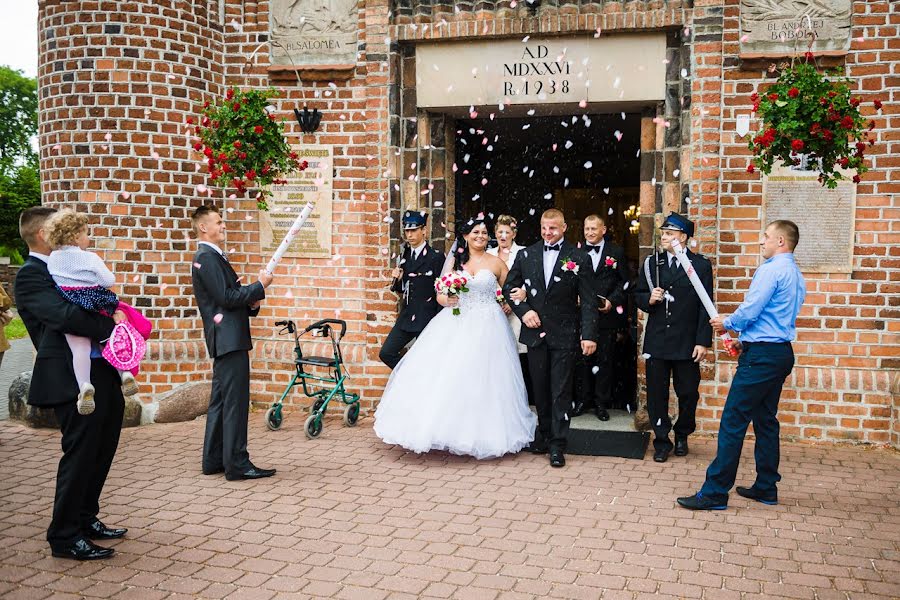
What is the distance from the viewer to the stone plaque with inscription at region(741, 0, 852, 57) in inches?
266

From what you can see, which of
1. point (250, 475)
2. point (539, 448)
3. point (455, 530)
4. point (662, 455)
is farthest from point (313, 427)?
point (662, 455)

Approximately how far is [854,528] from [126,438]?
5891 mm

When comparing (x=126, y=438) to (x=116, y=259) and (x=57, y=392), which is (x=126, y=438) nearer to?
(x=116, y=259)

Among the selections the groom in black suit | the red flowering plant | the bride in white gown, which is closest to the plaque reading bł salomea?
the red flowering plant

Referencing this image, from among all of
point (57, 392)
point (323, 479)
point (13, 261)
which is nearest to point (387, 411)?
point (323, 479)

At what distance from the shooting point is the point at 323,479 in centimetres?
581

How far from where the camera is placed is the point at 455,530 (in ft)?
15.6

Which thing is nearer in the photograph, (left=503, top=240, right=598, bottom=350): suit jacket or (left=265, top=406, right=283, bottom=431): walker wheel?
(left=503, top=240, right=598, bottom=350): suit jacket

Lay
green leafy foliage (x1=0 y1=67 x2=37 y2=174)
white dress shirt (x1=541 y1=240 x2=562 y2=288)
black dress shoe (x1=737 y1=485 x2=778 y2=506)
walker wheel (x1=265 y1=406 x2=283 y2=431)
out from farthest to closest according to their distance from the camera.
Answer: green leafy foliage (x1=0 y1=67 x2=37 y2=174), walker wheel (x1=265 y1=406 x2=283 y2=431), white dress shirt (x1=541 y1=240 x2=562 y2=288), black dress shoe (x1=737 y1=485 x2=778 y2=506)

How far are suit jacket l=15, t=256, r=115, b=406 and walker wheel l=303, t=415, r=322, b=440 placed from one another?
283 cm

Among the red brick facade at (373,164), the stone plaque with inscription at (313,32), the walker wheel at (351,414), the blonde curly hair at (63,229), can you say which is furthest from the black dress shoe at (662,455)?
the stone plaque with inscription at (313,32)

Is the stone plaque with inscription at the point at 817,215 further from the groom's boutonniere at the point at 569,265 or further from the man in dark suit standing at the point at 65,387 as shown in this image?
the man in dark suit standing at the point at 65,387

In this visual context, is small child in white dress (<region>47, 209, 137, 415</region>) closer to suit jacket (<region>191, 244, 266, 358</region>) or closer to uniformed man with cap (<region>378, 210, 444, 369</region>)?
suit jacket (<region>191, 244, 266, 358</region>)

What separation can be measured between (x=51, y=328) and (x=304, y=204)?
401 cm
